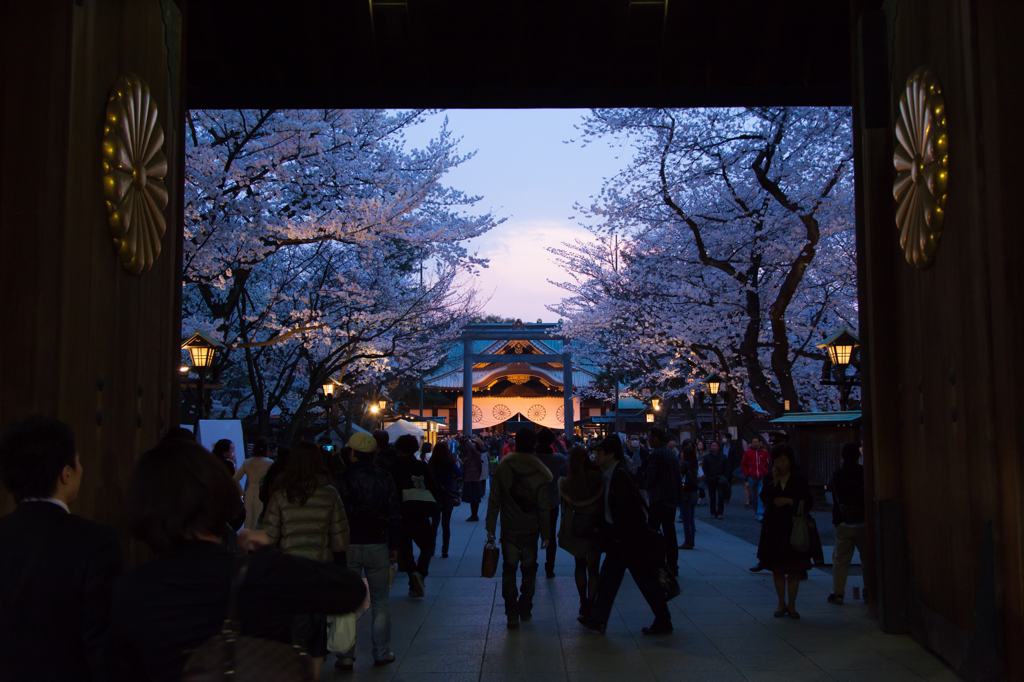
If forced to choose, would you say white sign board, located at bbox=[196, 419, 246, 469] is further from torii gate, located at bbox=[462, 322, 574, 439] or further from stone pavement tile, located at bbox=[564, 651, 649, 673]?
torii gate, located at bbox=[462, 322, 574, 439]

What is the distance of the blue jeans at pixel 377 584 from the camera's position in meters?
5.37

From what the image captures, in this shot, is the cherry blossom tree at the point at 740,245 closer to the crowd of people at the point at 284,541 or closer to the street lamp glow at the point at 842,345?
the street lamp glow at the point at 842,345

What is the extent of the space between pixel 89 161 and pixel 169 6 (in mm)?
1968

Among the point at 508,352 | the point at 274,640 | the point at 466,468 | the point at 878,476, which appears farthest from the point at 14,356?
the point at 508,352

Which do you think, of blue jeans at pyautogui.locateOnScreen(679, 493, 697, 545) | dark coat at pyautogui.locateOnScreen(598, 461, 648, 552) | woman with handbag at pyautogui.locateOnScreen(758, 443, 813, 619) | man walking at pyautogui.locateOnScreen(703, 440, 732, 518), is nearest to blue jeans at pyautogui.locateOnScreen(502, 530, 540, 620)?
dark coat at pyautogui.locateOnScreen(598, 461, 648, 552)

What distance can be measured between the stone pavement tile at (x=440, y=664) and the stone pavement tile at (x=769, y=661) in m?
1.65

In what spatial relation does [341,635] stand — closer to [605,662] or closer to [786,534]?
[605,662]

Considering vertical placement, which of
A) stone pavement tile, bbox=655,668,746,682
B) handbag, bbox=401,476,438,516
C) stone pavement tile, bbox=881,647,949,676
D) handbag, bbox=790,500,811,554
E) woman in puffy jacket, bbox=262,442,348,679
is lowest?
stone pavement tile, bbox=655,668,746,682

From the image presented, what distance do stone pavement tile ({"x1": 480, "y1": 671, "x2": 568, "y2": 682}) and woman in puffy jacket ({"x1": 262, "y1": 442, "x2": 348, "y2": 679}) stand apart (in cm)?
101

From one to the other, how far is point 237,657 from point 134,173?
347 centimetres

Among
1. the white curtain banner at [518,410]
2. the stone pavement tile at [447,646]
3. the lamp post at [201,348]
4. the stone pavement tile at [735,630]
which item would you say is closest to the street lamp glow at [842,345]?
the stone pavement tile at [735,630]

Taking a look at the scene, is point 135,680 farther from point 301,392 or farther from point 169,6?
point 301,392

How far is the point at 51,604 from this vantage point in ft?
7.09

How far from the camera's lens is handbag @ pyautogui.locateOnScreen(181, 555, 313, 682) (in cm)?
181
